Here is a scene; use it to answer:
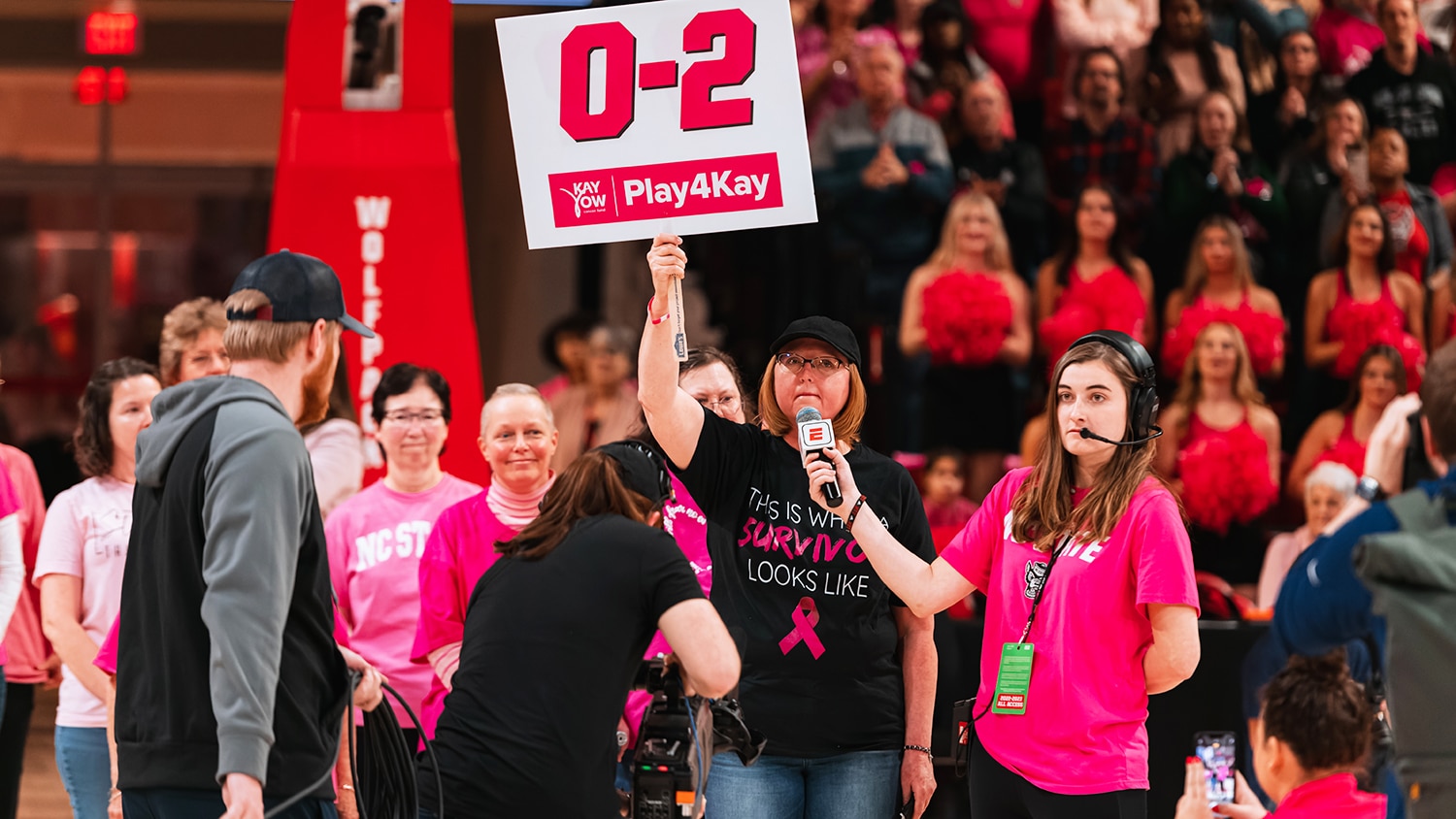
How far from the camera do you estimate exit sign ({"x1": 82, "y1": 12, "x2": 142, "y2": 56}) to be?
10.9 m

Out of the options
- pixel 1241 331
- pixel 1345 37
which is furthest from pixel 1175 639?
pixel 1345 37

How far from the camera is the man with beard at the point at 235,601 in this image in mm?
2660

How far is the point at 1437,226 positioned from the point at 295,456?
6.87m

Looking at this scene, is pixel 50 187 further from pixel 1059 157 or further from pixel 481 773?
pixel 481 773

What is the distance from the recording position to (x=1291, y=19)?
27.8 ft

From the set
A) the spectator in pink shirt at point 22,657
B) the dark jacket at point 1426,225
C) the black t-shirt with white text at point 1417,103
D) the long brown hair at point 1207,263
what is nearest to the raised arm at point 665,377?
the spectator in pink shirt at point 22,657

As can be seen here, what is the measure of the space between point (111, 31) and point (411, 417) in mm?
7876

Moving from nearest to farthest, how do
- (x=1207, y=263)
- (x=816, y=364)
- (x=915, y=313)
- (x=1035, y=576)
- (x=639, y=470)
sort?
(x=639, y=470)
(x=1035, y=576)
(x=816, y=364)
(x=915, y=313)
(x=1207, y=263)

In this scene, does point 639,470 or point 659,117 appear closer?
point 639,470

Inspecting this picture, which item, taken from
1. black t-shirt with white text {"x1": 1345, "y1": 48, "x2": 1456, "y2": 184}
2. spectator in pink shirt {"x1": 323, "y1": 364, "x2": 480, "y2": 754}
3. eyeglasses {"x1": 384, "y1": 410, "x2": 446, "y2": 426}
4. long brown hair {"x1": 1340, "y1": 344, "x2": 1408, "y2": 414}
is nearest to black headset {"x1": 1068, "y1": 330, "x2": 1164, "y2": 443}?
spectator in pink shirt {"x1": 323, "y1": 364, "x2": 480, "y2": 754}

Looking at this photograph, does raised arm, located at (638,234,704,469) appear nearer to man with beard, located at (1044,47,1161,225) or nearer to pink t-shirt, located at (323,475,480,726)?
pink t-shirt, located at (323,475,480,726)

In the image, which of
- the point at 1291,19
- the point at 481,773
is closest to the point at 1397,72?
the point at 1291,19

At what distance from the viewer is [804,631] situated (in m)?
3.59

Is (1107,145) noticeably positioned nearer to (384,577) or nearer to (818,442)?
(384,577)
